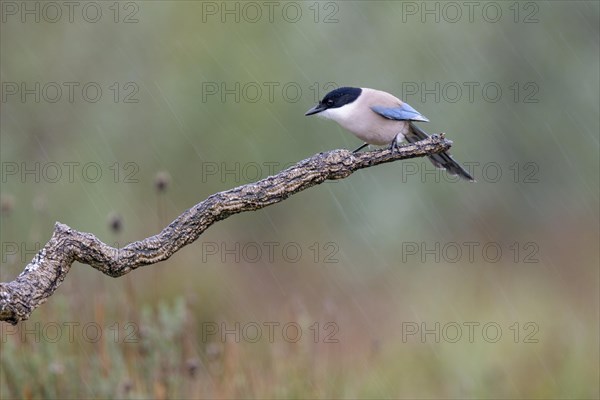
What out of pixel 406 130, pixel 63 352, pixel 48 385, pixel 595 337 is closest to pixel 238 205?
pixel 406 130

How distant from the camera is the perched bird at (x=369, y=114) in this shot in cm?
499

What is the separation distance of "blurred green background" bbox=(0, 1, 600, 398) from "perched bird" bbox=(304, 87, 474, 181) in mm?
4970

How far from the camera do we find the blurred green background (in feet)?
35.7

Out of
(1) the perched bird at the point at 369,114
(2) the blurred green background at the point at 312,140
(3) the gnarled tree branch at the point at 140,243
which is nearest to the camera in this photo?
(3) the gnarled tree branch at the point at 140,243

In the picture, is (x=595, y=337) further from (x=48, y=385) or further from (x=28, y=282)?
(x=28, y=282)

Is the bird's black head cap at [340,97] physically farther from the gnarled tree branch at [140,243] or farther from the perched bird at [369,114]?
the gnarled tree branch at [140,243]

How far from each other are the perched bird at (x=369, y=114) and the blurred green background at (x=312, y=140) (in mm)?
4970

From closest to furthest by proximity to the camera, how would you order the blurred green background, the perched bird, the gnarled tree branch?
the gnarled tree branch → the perched bird → the blurred green background

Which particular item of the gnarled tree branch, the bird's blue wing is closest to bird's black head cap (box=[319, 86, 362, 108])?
the bird's blue wing

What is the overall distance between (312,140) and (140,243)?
29.0 ft

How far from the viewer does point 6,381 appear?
19.0 feet

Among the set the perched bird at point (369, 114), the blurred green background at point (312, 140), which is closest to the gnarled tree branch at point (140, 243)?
the perched bird at point (369, 114)

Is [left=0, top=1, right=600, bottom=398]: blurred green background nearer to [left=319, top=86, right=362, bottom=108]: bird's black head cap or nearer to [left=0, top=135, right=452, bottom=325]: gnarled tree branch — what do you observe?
[left=319, top=86, right=362, bottom=108]: bird's black head cap

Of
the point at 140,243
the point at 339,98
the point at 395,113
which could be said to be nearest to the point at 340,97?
the point at 339,98
